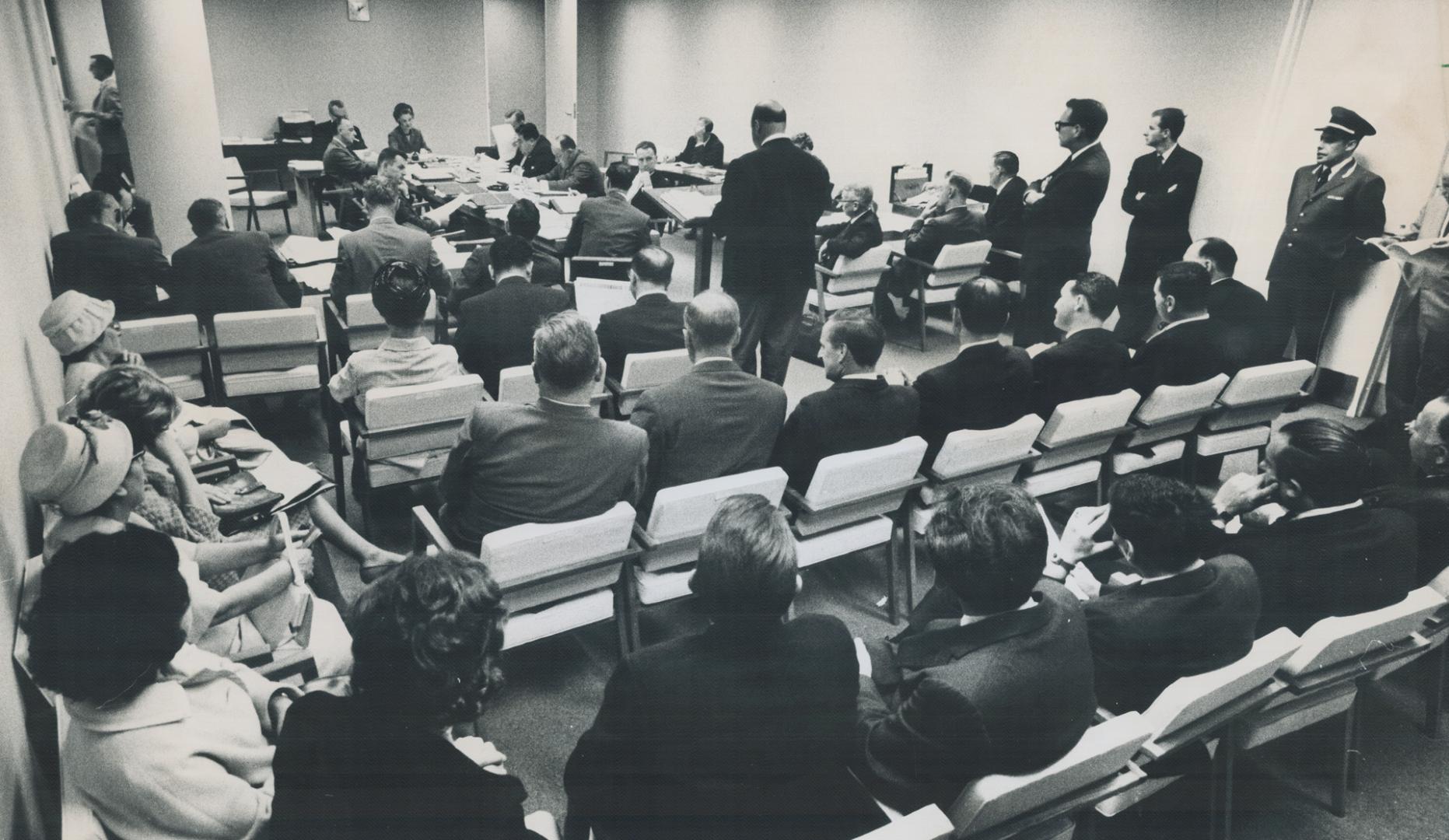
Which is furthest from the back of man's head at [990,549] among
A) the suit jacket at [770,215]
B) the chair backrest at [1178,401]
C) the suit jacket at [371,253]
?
the suit jacket at [371,253]

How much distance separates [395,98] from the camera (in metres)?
13.1

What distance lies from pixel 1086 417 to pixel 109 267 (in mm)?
4629

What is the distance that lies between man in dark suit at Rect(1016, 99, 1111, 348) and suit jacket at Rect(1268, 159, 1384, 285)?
43.8 inches

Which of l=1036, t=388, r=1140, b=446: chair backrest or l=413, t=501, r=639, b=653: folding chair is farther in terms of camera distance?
l=1036, t=388, r=1140, b=446: chair backrest

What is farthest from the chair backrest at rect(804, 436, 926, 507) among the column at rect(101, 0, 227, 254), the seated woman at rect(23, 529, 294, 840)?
the column at rect(101, 0, 227, 254)

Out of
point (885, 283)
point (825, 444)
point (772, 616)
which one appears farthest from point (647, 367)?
point (885, 283)

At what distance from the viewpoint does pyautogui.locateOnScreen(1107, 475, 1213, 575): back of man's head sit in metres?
2.08

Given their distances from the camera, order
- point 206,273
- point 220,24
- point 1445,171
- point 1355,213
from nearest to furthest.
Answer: point 206,273 < point 1445,171 < point 1355,213 < point 220,24

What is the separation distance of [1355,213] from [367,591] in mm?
5796

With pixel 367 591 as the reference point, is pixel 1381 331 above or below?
below

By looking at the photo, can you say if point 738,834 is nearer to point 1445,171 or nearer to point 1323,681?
point 1323,681

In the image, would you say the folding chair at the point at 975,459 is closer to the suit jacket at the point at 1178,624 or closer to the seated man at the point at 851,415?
the seated man at the point at 851,415

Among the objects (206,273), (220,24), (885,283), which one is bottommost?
(885,283)

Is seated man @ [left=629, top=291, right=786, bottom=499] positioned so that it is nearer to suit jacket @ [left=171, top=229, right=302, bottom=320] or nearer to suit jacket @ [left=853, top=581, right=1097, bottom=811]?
suit jacket @ [left=853, top=581, right=1097, bottom=811]
